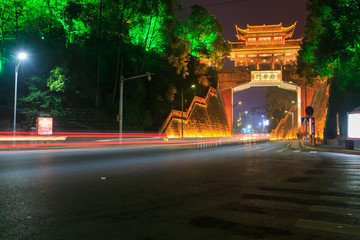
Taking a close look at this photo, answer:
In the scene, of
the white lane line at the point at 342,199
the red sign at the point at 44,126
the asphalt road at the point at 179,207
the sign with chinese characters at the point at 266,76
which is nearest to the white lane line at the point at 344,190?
the asphalt road at the point at 179,207

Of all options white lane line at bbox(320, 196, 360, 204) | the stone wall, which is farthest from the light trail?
white lane line at bbox(320, 196, 360, 204)

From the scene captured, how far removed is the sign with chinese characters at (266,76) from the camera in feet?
212

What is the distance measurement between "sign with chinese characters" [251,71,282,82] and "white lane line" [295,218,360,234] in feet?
209

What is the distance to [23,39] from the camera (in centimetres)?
3284

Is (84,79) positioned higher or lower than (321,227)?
higher

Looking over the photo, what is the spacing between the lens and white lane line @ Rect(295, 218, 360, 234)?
13.1ft

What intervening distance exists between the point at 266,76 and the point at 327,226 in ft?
212

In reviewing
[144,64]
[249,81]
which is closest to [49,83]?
[144,64]

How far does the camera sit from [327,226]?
418cm

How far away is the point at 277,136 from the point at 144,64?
5383 cm

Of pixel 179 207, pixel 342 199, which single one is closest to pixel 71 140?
pixel 179 207

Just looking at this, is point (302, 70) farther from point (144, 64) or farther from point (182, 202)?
point (182, 202)

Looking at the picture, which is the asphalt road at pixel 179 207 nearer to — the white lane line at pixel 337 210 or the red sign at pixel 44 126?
the white lane line at pixel 337 210

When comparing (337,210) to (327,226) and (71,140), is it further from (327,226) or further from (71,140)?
(71,140)
